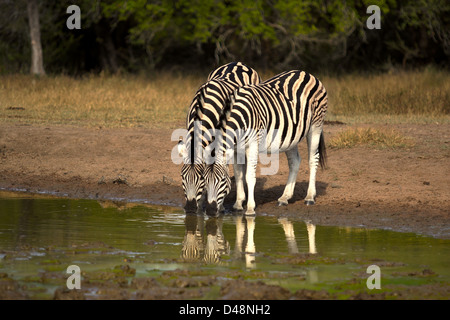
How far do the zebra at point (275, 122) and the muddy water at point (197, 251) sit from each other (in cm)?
77

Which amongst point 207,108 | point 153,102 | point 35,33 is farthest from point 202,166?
point 35,33

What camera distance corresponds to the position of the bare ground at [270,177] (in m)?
8.97

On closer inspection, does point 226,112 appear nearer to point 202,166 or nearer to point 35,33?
point 202,166

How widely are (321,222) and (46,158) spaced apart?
565cm

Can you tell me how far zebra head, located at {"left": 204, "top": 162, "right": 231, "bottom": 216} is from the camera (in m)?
8.27

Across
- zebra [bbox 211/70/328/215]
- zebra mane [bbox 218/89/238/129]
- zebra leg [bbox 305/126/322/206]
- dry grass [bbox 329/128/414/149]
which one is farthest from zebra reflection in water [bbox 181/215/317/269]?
dry grass [bbox 329/128/414/149]

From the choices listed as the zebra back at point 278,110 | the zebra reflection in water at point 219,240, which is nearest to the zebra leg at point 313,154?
the zebra back at point 278,110

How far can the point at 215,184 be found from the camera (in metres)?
8.27

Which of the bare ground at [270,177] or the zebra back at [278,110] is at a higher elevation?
the zebra back at [278,110]

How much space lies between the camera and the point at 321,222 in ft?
28.2

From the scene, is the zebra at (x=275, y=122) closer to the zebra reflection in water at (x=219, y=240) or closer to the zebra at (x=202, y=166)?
the zebra at (x=202, y=166)

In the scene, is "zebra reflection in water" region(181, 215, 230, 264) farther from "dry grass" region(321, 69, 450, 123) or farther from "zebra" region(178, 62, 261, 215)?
"dry grass" region(321, 69, 450, 123)
